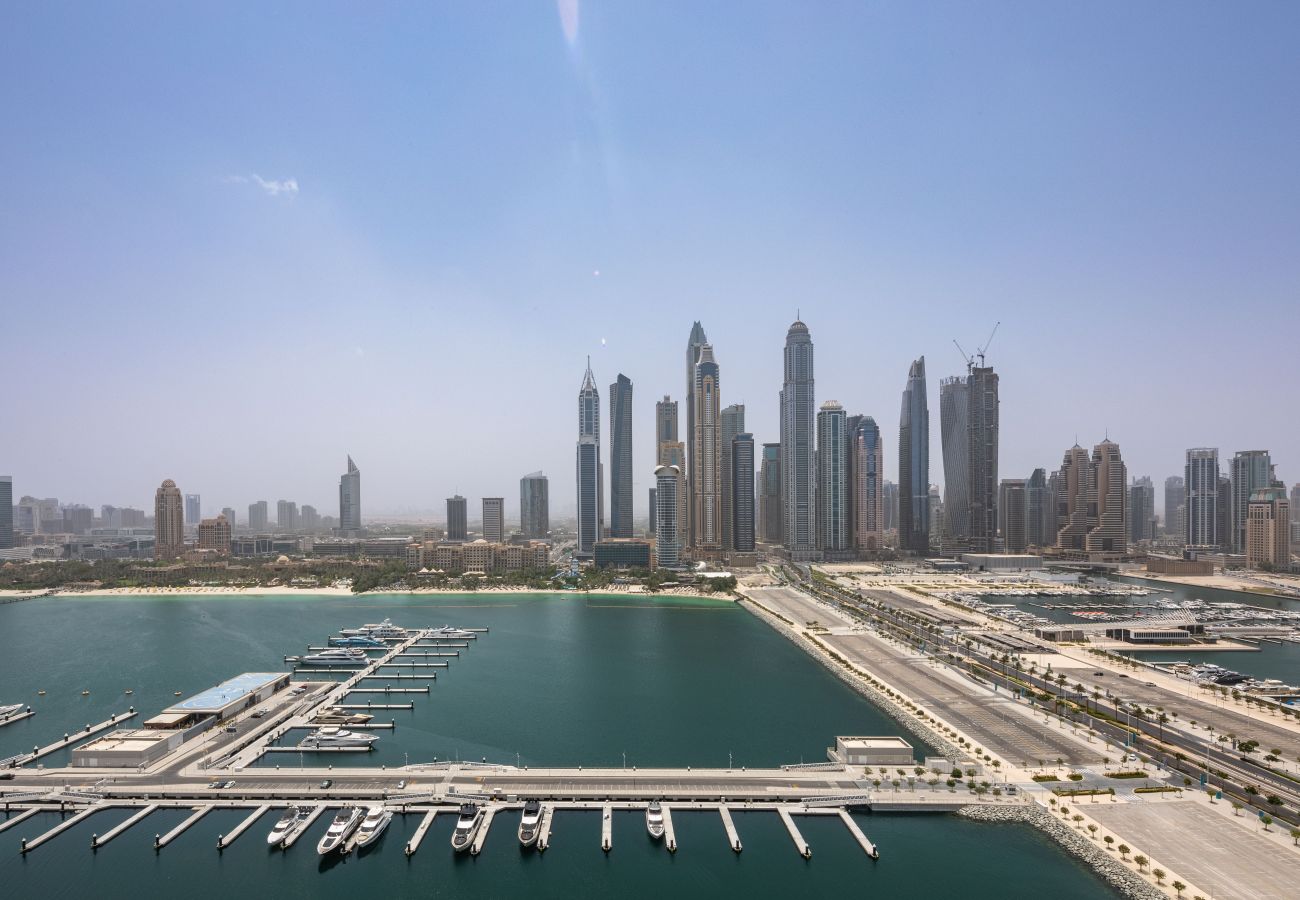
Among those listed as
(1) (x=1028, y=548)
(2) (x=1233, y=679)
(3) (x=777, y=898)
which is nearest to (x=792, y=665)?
(2) (x=1233, y=679)

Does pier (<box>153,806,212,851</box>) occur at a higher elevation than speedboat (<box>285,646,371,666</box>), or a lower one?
higher

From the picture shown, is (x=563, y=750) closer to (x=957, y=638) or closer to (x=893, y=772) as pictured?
(x=893, y=772)

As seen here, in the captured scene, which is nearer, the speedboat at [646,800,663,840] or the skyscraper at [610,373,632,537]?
the speedboat at [646,800,663,840]

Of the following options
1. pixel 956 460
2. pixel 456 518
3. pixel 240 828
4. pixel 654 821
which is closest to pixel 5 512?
pixel 456 518

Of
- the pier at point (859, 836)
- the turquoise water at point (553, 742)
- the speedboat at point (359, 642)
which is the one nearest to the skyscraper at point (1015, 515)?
the turquoise water at point (553, 742)

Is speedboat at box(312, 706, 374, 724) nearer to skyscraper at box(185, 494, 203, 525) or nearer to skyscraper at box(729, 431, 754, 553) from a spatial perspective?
skyscraper at box(729, 431, 754, 553)

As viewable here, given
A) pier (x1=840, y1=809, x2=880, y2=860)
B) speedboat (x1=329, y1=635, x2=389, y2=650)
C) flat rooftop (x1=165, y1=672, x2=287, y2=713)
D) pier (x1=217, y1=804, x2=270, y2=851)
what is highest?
flat rooftop (x1=165, y1=672, x2=287, y2=713)

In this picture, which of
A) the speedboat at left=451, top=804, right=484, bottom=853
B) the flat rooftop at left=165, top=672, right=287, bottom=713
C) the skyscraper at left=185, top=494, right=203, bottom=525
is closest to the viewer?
the speedboat at left=451, top=804, right=484, bottom=853

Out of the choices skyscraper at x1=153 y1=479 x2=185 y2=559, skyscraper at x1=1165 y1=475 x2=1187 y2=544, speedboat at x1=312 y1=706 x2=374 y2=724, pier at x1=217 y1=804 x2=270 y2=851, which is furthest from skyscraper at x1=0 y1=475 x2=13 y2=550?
skyscraper at x1=1165 y1=475 x2=1187 y2=544
